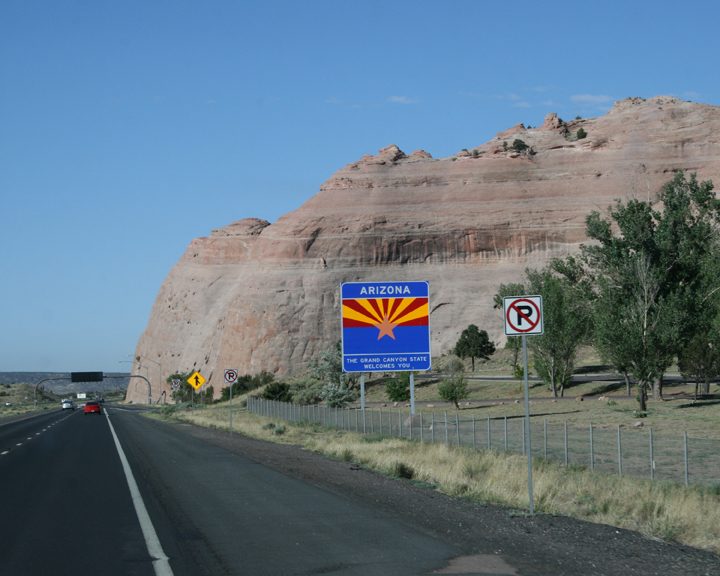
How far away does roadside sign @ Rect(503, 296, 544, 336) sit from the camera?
10906 millimetres

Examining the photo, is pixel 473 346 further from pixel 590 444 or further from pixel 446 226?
pixel 590 444

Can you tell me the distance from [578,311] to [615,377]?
13.9m

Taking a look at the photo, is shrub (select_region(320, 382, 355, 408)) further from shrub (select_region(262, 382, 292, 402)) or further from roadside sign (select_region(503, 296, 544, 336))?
roadside sign (select_region(503, 296, 544, 336))

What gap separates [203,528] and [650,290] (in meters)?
32.8

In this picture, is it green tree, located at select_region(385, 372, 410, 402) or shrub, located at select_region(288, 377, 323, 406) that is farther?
shrub, located at select_region(288, 377, 323, 406)

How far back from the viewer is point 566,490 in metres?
12.9

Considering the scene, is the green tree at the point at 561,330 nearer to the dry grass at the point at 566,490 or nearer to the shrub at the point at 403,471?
the dry grass at the point at 566,490

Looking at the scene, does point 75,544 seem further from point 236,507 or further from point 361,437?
point 361,437

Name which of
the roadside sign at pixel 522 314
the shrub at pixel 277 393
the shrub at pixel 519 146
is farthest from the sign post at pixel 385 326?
the shrub at pixel 519 146

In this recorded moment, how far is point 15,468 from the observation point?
1850 cm

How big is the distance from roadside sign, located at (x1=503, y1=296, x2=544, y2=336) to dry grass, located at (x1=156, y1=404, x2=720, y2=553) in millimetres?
2965

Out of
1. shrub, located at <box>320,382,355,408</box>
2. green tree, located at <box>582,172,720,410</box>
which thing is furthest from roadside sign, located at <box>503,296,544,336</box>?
shrub, located at <box>320,382,355,408</box>

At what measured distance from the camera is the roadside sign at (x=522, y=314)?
10.9 metres

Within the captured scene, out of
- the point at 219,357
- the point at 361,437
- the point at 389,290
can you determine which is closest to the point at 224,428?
the point at 361,437
